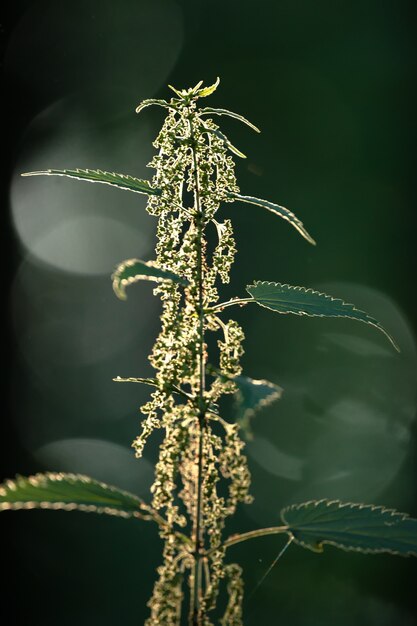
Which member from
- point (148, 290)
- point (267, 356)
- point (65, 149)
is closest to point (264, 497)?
point (267, 356)

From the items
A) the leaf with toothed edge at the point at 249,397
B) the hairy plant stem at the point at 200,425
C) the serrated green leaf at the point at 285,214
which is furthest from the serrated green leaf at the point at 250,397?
→ the serrated green leaf at the point at 285,214

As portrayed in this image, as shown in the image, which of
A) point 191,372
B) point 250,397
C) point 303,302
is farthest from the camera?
point 303,302

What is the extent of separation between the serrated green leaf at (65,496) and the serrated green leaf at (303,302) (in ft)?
1.43

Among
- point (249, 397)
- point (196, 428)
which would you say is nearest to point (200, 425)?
point (196, 428)

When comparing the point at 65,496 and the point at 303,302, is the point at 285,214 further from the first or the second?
the point at 65,496

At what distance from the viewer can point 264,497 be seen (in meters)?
5.01

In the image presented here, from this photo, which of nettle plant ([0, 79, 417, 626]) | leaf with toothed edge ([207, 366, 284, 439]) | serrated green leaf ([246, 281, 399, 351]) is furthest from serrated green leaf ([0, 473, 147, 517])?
serrated green leaf ([246, 281, 399, 351])

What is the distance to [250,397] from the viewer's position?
0.99 metres

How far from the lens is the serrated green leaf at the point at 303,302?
1.26m

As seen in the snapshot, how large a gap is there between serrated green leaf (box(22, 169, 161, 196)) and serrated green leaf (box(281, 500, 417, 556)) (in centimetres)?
63

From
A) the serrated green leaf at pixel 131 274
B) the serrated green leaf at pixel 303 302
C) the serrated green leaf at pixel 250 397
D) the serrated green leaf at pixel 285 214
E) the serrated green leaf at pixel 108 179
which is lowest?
the serrated green leaf at pixel 250 397

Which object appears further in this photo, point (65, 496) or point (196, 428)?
point (196, 428)

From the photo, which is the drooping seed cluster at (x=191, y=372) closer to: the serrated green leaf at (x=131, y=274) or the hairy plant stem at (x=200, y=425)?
the hairy plant stem at (x=200, y=425)

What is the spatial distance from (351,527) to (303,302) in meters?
0.40
